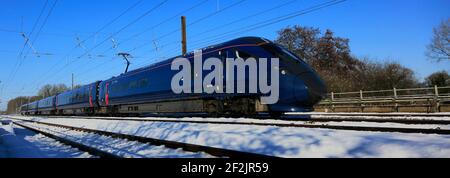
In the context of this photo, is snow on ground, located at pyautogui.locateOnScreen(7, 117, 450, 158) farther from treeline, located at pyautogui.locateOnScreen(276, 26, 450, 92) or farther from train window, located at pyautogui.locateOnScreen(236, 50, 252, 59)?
treeline, located at pyautogui.locateOnScreen(276, 26, 450, 92)

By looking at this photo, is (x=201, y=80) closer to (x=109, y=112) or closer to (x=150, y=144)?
(x=150, y=144)

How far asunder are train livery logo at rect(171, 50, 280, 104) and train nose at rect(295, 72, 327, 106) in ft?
2.14

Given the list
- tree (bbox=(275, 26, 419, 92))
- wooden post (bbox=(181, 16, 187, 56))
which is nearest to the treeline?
tree (bbox=(275, 26, 419, 92))

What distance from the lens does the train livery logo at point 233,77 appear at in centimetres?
1107

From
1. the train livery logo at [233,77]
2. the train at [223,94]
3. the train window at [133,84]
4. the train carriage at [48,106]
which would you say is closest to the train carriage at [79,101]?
the train carriage at [48,106]

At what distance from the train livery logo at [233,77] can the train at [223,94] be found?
137 mm

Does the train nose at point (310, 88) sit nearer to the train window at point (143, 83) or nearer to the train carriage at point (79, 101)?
the train window at point (143, 83)

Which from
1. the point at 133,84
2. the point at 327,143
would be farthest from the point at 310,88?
the point at 133,84

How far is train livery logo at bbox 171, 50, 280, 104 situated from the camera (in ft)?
36.3

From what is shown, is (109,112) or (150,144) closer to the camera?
(150,144)
